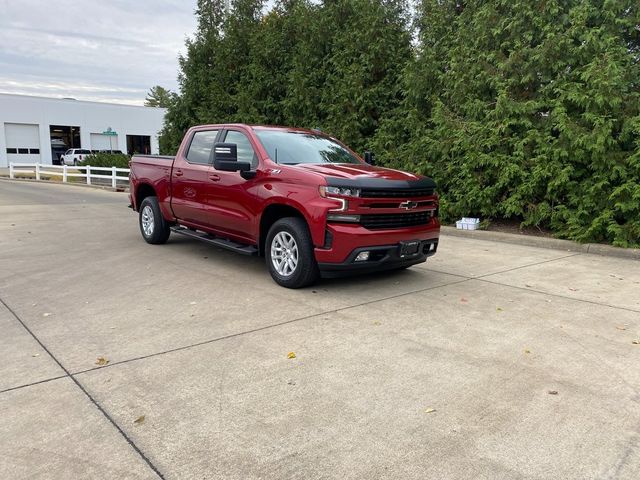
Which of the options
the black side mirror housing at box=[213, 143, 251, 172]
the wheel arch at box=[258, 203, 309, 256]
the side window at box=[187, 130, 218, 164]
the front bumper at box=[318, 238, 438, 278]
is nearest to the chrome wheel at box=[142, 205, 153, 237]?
the side window at box=[187, 130, 218, 164]

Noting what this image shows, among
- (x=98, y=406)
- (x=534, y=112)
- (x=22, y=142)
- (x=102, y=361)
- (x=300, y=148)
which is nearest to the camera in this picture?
(x=98, y=406)

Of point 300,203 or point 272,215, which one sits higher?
point 300,203

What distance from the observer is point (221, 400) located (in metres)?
3.37

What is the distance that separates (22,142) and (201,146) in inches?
2071

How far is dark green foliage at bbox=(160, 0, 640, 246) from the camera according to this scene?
28.5ft

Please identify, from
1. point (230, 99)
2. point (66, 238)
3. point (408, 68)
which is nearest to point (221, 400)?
point (66, 238)

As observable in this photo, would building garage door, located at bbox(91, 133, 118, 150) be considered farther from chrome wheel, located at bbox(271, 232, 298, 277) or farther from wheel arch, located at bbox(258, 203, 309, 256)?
chrome wheel, located at bbox(271, 232, 298, 277)

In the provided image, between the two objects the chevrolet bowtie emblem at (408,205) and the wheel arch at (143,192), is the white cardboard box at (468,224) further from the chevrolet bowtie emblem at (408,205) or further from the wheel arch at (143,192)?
the wheel arch at (143,192)

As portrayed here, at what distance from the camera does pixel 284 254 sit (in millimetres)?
6098

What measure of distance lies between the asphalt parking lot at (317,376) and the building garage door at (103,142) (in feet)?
179

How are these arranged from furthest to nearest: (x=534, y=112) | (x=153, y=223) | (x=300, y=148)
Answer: (x=534, y=112), (x=153, y=223), (x=300, y=148)

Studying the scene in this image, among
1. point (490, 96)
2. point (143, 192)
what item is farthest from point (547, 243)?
point (143, 192)

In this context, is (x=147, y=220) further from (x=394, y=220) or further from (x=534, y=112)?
(x=534, y=112)

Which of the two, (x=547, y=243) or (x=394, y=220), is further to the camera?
(x=547, y=243)
